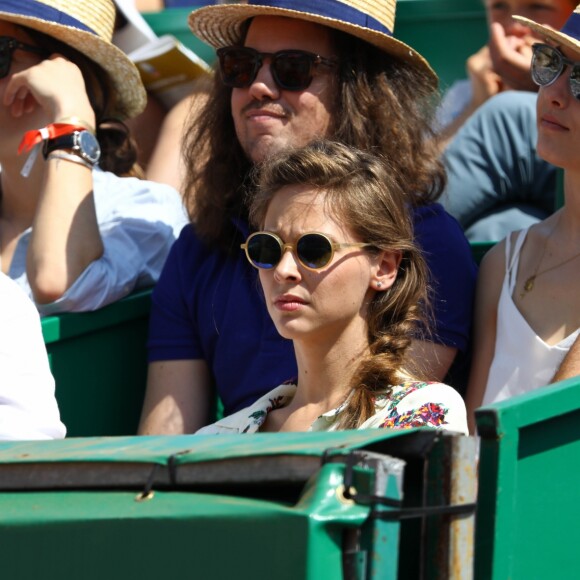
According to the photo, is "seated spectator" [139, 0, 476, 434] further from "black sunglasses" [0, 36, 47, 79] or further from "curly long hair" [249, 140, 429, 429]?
"black sunglasses" [0, 36, 47, 79]

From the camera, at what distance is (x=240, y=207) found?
2.89 meters

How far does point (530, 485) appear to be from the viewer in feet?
5.26

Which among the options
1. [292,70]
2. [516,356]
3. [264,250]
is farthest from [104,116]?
[516,356]

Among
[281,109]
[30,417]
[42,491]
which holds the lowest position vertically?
[30,417]

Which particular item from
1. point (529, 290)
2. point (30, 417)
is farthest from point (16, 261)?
point (529, 290)

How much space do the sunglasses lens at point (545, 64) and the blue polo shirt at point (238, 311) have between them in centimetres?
40

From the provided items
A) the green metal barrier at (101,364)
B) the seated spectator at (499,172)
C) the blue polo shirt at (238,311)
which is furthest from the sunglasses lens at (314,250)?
the seated spectator at (499,172)

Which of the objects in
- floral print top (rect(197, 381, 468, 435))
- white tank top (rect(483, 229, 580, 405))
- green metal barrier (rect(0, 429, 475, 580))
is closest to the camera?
green metal barrier (rect(0, 429, 475, 580))

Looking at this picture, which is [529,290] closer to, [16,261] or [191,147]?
[191,147]

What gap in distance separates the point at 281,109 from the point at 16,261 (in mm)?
858

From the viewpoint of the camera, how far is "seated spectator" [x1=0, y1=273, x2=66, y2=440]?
6.85 feet

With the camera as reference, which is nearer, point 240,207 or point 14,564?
point 14,564

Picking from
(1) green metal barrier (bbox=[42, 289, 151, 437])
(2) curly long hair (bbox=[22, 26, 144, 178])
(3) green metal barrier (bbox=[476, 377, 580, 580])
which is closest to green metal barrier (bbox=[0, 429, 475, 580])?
(3) green metal barrier (bbox=[476, 377, 580, 580])

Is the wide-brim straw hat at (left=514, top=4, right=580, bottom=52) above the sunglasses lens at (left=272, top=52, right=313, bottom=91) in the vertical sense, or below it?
above
